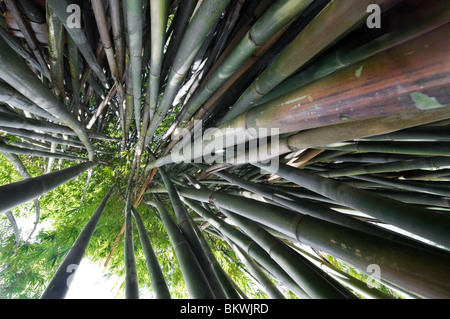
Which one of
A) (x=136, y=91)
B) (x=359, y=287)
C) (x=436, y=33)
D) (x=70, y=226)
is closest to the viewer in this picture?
(x=436, y=33)

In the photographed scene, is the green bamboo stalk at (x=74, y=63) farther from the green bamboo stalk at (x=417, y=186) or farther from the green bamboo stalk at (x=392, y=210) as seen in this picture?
the green bamboo stalk at (x=417, y=186)

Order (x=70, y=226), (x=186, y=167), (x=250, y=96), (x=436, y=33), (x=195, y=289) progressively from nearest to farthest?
(x=436, y=33) < (x=195, y=289) < (x=250, y=96) < (x=70, y=226) < (x=186, y=167)

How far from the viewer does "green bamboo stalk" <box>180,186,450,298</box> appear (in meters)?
0.45

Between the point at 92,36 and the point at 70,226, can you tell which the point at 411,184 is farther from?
the point at 70,226

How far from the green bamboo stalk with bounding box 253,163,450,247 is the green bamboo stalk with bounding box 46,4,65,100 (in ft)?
4.97

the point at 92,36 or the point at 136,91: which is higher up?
the point at 92,36

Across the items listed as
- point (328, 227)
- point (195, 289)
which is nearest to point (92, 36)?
point (195, 289)

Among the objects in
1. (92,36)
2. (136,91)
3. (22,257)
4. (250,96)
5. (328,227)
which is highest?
(92,36)

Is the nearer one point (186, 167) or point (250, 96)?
point (250, 96)

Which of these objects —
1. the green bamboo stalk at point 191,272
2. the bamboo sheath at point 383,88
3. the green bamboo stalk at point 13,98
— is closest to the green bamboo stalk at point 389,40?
the bamboo sheath at point 383,88

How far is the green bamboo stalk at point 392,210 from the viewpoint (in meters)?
0.56

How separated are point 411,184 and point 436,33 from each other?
1647mm

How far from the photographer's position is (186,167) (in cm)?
287

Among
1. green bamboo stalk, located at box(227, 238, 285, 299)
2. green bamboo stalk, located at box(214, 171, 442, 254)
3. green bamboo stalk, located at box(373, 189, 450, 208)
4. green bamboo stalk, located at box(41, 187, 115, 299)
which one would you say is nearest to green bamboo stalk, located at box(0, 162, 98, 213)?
green bamboo stalk, located at box(41, 187, 115, 299)
